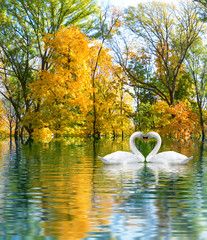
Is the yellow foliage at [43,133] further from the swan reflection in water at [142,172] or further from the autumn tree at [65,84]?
the swan reflection in water at [142,172]

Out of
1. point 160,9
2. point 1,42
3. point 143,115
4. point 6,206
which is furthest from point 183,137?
point 6,206

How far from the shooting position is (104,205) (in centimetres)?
497

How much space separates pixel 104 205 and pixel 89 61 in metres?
26.4

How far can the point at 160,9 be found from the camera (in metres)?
30.3

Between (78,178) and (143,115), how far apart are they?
71.8 ft

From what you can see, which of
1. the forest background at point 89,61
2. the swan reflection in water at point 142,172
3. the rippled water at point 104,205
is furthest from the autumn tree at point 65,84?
the rippled water at point 104,205

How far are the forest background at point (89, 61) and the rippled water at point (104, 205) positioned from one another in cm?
1545

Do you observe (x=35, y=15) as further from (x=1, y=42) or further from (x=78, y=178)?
(x=78, y=178)

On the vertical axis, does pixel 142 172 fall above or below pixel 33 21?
below

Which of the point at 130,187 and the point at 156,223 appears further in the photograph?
the point at 130,187

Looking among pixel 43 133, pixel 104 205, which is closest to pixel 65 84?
pixel 43 133

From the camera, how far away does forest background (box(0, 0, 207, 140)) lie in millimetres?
Result: 23641

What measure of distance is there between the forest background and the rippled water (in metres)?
15.5

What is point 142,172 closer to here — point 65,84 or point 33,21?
point 65,84
